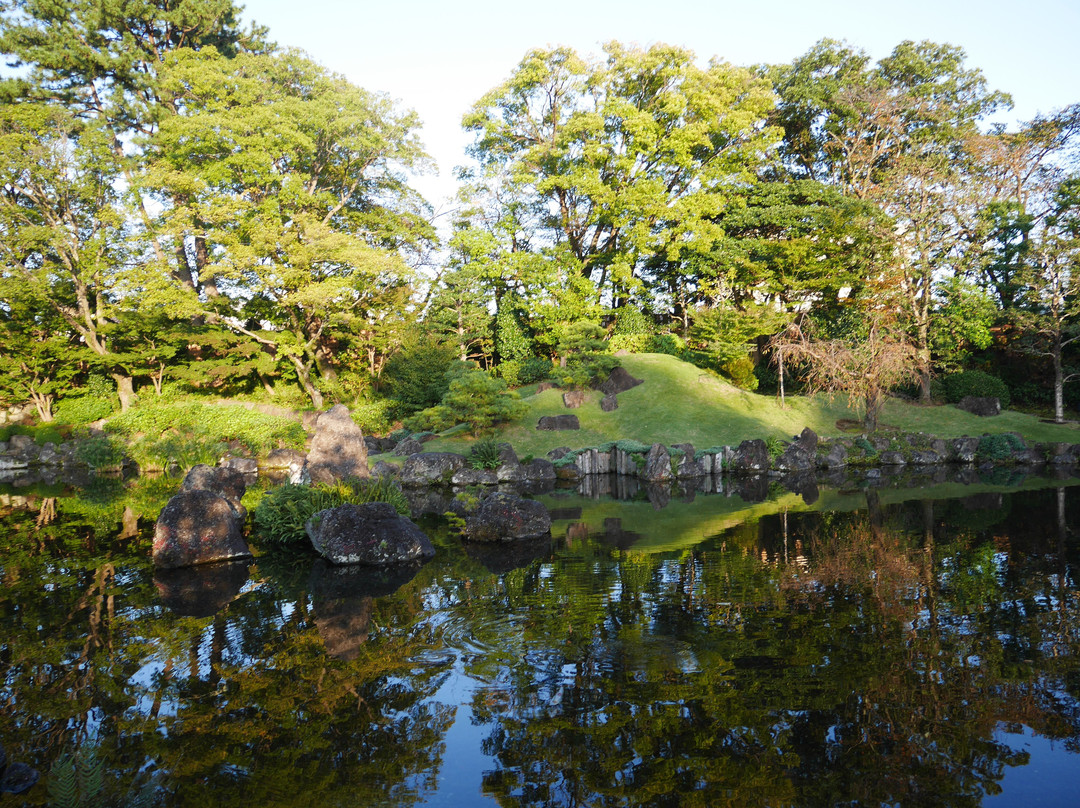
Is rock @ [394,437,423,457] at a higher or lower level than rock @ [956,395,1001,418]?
lower

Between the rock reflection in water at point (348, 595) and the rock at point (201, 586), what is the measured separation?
961mm

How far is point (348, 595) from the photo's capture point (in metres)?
7.49

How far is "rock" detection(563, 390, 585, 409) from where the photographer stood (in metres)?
23.1

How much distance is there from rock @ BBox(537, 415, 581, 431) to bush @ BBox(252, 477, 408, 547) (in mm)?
10739

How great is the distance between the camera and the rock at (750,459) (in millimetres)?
18641

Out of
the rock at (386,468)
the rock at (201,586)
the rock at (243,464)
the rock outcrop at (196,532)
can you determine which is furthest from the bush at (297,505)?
the rock at (243,464)

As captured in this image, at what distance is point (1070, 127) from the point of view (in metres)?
24.9

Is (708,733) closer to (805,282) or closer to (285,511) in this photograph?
(285,511)

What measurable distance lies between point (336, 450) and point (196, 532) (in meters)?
4.34

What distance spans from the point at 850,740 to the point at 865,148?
29939mm

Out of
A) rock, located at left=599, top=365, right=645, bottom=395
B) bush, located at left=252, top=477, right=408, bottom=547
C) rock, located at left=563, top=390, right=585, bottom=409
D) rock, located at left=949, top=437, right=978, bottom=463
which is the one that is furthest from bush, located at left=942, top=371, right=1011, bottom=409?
bush, located at left=252, top=477, right=408, bottom=547

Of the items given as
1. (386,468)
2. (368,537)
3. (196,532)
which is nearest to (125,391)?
(386,468)

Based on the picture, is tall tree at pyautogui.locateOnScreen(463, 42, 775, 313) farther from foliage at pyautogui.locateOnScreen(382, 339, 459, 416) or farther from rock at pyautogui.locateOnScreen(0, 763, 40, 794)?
rock at pyautogui.locateOnScreen(0, 763, 40, 794)

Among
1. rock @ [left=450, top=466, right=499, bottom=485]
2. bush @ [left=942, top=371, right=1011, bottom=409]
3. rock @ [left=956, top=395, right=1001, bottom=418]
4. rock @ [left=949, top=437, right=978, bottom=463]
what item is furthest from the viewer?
bush @ [left=942, top=371, right=1011, bottom=409]
